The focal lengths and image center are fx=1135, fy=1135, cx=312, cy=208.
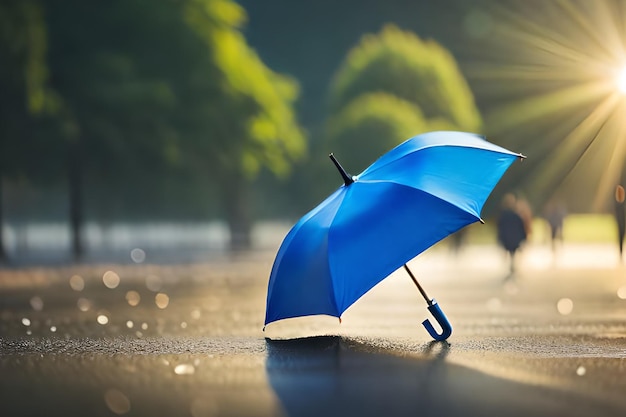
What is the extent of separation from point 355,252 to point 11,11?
81.4 feet

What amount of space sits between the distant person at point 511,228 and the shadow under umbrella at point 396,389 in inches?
626

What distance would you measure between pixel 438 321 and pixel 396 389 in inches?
95.6

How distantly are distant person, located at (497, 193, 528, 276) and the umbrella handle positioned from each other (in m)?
15.4

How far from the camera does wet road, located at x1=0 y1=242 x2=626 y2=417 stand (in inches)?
311

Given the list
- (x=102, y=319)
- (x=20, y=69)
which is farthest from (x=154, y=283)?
(x=20, y=69)

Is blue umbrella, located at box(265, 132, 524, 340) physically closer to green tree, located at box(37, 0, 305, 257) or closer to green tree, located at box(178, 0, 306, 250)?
green tree, located at box(37, 0, 305, 257)

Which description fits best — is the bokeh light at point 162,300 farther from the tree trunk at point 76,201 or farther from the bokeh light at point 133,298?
the tree trunk at point 76,201

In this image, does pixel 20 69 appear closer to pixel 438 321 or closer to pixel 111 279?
pixel 111 279

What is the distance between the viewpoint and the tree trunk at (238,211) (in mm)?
52000

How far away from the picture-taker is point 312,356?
10453 mm

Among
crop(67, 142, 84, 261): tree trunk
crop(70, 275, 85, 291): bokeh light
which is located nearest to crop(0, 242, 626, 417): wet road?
crop(70, 275, 85, 291): bokeh light

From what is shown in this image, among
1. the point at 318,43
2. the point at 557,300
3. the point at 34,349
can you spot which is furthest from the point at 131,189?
the point at 318,43

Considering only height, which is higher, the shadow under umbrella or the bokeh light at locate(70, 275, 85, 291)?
the bokeh light at locate(70, 275, 85, 291)

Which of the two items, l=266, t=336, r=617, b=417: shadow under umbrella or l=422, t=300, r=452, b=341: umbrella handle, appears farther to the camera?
l=422, t=300, r=452, b=341: umbrella handle
